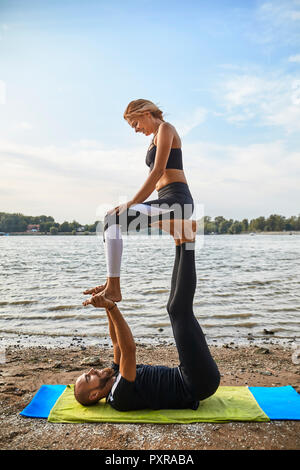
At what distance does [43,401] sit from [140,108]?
3.88 meters

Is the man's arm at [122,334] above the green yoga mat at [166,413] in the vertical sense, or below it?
above

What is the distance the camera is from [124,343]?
12.5 feet

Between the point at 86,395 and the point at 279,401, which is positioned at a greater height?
the point at 86,395

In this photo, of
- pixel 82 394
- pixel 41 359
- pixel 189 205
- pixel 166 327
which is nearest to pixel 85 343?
pixel 41 359

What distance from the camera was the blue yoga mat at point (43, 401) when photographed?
13.4 feet

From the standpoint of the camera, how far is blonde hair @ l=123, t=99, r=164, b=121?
446 cm

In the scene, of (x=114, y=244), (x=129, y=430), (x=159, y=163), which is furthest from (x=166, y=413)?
(x=159, y=163)

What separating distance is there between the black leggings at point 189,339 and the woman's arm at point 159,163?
0.76 m

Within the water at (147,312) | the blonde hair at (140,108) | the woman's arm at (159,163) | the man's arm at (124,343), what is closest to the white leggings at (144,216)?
the woman's arm at (159,163)

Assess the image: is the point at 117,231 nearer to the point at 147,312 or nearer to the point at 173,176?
the point at 173,176

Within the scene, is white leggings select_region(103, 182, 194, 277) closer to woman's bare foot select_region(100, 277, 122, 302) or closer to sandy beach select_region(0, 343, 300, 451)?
woman's bare foot select_region(100, 277, 122, 302)

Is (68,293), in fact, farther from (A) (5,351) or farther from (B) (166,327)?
(A) (5,351)

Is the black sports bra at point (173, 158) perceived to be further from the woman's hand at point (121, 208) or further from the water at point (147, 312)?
the water at point (147, 312)
